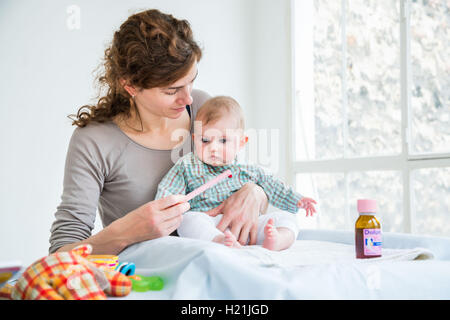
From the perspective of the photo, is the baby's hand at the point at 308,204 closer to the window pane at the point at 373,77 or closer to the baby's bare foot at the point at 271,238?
the baby's bare foot at the point at 271,238

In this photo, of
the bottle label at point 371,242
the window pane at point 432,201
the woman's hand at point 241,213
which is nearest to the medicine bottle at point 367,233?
the bottle label at point 371,242

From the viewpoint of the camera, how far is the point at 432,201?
90.4 inches

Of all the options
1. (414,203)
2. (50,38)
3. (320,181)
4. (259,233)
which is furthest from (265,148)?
(259,233)

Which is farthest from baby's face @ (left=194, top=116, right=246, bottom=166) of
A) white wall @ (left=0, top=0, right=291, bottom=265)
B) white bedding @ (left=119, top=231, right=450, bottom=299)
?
white wall @ (left=0, top=0, right=291, bottom=265)

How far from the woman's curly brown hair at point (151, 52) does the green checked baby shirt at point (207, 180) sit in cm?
28

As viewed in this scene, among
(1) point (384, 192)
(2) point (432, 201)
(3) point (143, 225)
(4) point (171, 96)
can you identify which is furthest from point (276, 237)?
(1) point (384, 192)

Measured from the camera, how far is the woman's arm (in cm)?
104

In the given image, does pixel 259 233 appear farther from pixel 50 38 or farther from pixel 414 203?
pixel 50 38

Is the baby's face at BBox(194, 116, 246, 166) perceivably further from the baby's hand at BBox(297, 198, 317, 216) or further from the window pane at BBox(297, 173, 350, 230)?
the window pane at BBox(297, 173, 350, 230)

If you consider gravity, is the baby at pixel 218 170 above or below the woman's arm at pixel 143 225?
above

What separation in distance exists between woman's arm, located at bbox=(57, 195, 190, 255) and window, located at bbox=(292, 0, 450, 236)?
1609mm

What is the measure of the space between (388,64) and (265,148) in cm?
127

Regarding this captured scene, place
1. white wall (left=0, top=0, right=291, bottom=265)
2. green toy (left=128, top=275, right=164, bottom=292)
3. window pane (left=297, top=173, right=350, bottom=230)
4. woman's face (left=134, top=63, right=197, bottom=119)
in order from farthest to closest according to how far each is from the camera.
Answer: window pane (left=297, top=173, right=350, bottom=230) → white wall (left=0, top=0, right=291, bottom=265) → woman's face (left=134, top=63, right=197, bottom=119) → green toy (left=128, top=275, right=164, bottom=292)

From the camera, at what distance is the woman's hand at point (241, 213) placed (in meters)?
1.23
